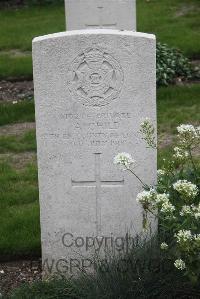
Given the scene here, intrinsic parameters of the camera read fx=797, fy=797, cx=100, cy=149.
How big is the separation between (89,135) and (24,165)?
2791 millimetres

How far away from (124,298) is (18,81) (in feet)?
21.4

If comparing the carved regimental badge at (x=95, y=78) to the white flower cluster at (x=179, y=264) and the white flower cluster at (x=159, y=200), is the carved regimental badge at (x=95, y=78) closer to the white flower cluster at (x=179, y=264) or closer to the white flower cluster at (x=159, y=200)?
the white flower cluster at (x=159, y=200)

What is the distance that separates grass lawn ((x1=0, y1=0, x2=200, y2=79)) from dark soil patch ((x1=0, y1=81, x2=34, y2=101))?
7.0 inches

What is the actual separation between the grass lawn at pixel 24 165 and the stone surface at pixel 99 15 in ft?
3.62

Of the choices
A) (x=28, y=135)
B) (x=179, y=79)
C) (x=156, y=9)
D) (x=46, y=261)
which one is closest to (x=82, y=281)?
(x=46, y=261)

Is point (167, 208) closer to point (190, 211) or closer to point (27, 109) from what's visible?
point (190, 211)

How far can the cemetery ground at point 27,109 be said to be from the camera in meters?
6.10

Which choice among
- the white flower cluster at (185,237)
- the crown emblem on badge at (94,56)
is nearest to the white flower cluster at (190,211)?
the white flower cluster at (185,237)

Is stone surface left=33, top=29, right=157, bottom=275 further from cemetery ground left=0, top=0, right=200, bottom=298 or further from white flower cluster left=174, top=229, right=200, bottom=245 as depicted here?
white flower cluster left=174, top=229, right=200, bottom=245

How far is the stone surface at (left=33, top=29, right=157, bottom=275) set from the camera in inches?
206

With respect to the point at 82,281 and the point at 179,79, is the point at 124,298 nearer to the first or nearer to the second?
the point at 82,281

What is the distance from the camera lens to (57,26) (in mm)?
13719

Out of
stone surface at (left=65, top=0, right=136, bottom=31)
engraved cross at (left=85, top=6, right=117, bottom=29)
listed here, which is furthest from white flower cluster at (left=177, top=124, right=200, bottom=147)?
engraved cross at (left=85, top=6, right=117, bottom=29)

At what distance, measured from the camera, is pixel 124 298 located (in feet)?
16.2
